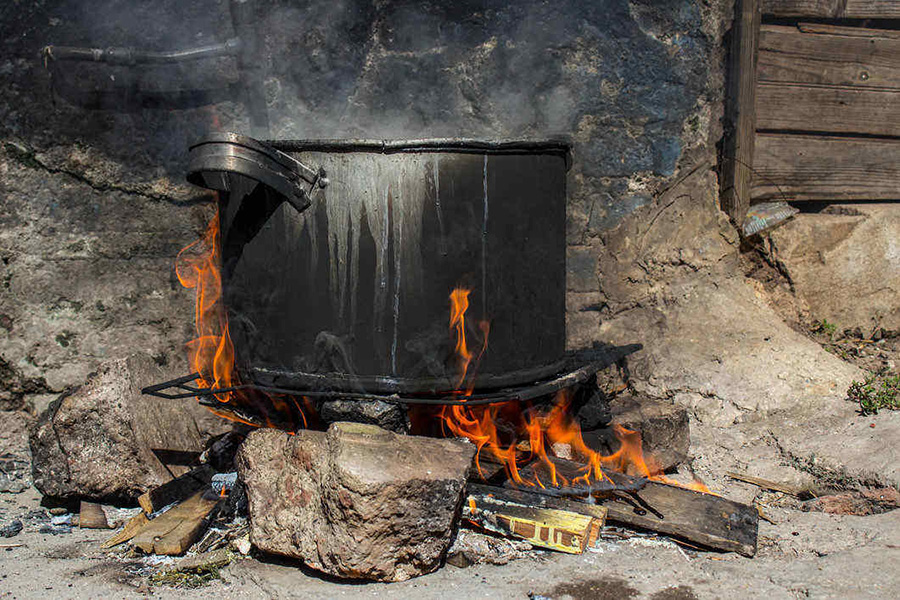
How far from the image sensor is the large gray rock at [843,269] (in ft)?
13.1

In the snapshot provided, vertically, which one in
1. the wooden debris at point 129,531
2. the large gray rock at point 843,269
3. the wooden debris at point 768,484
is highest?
the large gray rock at point 843,269

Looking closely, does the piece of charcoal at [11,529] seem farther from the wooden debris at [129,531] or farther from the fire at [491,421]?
the fire at [491,421]

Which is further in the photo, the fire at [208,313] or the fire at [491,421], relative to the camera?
the fire at [208,313]

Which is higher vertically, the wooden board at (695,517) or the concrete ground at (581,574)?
the wooden board at (695,517)

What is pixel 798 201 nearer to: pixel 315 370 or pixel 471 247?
pixel 471 247

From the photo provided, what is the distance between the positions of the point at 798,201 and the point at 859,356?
3.00ft

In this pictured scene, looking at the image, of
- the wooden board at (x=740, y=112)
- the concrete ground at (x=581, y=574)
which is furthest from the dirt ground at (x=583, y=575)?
the wooden board at (x=740, y=112)

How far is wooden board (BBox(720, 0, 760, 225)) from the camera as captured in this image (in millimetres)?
3910

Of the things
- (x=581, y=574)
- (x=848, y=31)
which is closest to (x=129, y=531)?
(x=581, y=574)

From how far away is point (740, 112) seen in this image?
3947 millimetres

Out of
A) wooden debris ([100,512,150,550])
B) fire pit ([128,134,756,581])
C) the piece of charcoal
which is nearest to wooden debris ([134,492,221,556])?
wooden debris ([100,512,150,550])

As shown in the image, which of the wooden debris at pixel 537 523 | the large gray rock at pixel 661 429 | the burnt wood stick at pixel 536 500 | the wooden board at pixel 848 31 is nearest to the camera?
the wooden debris at pixel 537 523

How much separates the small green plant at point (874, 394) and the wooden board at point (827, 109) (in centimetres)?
142

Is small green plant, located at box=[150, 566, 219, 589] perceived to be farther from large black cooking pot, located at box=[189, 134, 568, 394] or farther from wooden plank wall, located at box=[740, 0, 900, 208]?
wooden plank wall, located at box=[740, 0, 900, 208]
